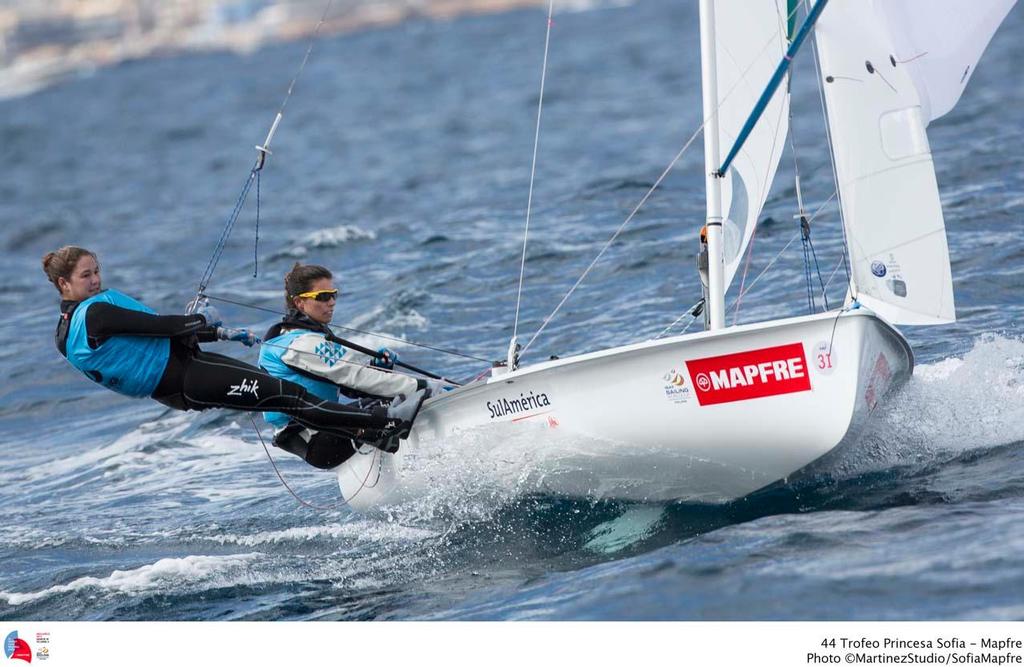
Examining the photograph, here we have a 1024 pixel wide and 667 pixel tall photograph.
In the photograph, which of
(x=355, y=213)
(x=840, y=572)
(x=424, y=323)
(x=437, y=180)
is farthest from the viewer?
(x=437, y=180)

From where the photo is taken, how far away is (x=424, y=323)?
29.9ft

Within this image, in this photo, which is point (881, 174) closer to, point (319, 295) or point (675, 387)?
point (675, 387)

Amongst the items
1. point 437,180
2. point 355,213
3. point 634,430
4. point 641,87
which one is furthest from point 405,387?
point 641,87

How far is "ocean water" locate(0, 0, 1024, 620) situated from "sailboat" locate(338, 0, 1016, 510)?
22 cm

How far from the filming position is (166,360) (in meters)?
5.43

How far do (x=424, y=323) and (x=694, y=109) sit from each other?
11109mm

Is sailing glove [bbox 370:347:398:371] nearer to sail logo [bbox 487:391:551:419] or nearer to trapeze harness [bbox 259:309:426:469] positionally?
trapeze harness [bbox 259:309:426:469]

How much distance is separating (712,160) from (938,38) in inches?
47.0

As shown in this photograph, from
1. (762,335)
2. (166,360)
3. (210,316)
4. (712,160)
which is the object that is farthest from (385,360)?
(762,335)
